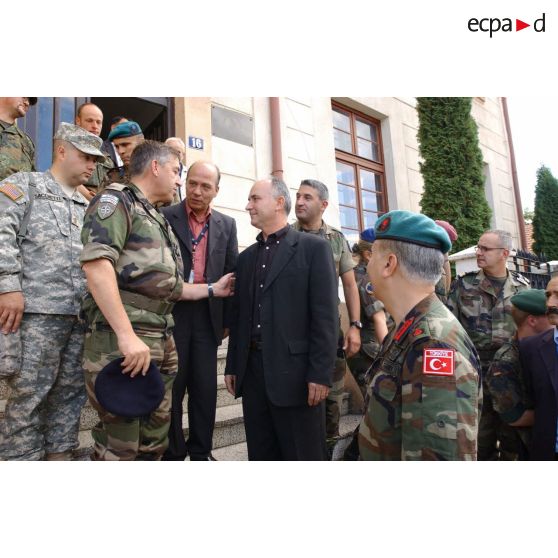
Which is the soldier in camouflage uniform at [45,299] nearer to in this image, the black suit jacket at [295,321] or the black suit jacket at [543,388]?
the black suit jacket at [295,321]

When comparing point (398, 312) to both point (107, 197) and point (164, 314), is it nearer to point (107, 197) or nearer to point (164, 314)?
point (164, 314)

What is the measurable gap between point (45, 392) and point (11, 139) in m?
1.86

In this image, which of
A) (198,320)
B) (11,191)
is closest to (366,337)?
(198,320)

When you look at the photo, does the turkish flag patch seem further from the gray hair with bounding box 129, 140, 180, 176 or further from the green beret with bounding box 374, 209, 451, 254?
the gray hair with bounding box 129, 140, 180, 176

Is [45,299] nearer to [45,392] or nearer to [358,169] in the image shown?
[45,392]

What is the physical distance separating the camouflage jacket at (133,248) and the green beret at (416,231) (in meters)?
1.09

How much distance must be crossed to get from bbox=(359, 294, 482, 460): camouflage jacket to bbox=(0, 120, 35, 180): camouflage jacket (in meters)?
2.79

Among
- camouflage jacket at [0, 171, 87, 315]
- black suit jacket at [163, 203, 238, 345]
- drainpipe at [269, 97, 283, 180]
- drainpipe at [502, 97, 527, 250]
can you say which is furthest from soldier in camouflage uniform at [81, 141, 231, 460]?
drainpipe at [502, 97, 527, 250]

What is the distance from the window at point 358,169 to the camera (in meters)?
8.52

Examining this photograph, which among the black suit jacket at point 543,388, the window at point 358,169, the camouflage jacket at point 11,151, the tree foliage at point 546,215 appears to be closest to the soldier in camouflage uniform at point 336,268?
the black suit jacket at point 543,388

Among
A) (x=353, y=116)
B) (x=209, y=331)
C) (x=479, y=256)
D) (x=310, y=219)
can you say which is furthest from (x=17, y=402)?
(x=353, y=116)

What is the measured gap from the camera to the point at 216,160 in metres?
6.21

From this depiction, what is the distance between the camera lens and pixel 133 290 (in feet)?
6.65

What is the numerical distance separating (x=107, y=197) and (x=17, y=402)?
112cm
